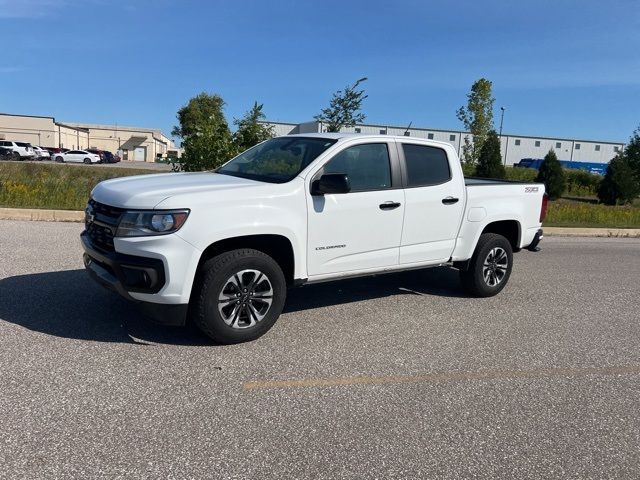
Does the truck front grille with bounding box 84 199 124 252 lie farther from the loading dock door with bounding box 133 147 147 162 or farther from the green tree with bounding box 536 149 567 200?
the loading dock door with bounding box 133 147 147 162

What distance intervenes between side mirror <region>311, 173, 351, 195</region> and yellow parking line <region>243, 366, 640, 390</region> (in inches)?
66.4

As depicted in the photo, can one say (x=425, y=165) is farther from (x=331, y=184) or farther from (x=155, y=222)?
(x=155, y=222)

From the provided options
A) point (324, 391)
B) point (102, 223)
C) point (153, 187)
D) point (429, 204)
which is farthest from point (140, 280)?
point (429, 204)

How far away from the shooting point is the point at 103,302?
18.6 feet

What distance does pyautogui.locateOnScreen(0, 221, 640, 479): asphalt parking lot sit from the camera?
3.08 meters

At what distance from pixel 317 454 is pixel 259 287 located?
186 centimetres

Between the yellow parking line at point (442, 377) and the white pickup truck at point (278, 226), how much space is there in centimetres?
80

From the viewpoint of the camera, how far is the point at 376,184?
549 cm

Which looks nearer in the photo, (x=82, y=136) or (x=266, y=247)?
(x=266, y=247)

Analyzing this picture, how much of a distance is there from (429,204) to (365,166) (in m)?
0.90

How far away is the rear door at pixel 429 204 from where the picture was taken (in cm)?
575

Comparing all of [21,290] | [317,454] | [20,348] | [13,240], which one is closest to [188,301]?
[20,348]

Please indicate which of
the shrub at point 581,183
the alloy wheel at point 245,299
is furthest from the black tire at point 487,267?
the shrub at point 581,183

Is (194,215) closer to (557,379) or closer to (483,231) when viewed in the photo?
(557,379)
